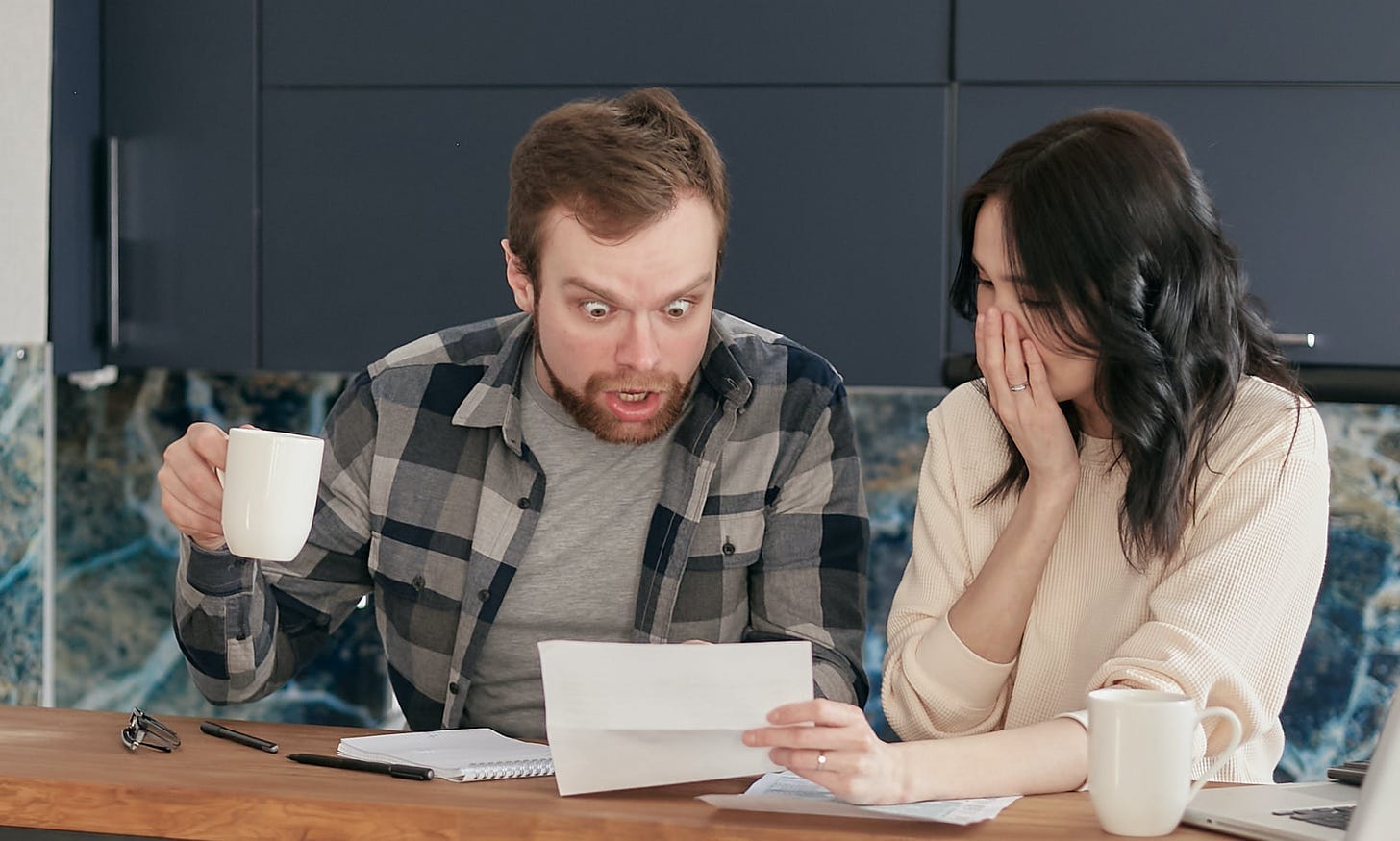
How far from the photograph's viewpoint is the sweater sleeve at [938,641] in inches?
61.7

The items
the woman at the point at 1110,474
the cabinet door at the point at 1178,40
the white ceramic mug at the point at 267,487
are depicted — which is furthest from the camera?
the cabinet door at the point at 1178,40

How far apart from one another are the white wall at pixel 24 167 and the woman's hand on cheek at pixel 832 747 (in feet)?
5.54

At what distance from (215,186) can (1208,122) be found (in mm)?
1613

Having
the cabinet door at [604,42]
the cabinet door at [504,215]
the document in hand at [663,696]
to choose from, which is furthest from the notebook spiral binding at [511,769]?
the cabinet door at [604,42]

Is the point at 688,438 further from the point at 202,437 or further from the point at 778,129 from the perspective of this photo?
the point at 778,129

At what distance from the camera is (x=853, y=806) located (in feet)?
3.79

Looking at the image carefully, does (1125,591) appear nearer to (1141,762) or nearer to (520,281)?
(1141,762)

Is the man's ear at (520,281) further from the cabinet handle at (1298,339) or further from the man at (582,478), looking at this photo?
the cabinet handle at (1298,339)

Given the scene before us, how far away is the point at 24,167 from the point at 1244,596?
6.42 feet

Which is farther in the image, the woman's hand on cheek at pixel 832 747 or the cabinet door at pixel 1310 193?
the cabinet door at pixel 1310 193

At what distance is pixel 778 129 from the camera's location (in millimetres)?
2312

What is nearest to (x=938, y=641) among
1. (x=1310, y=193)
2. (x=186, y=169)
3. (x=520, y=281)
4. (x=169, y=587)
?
(x=520, y=281)

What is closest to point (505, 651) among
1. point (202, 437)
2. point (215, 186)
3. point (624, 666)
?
point (202, 437)

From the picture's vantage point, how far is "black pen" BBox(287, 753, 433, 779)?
4.05ft
